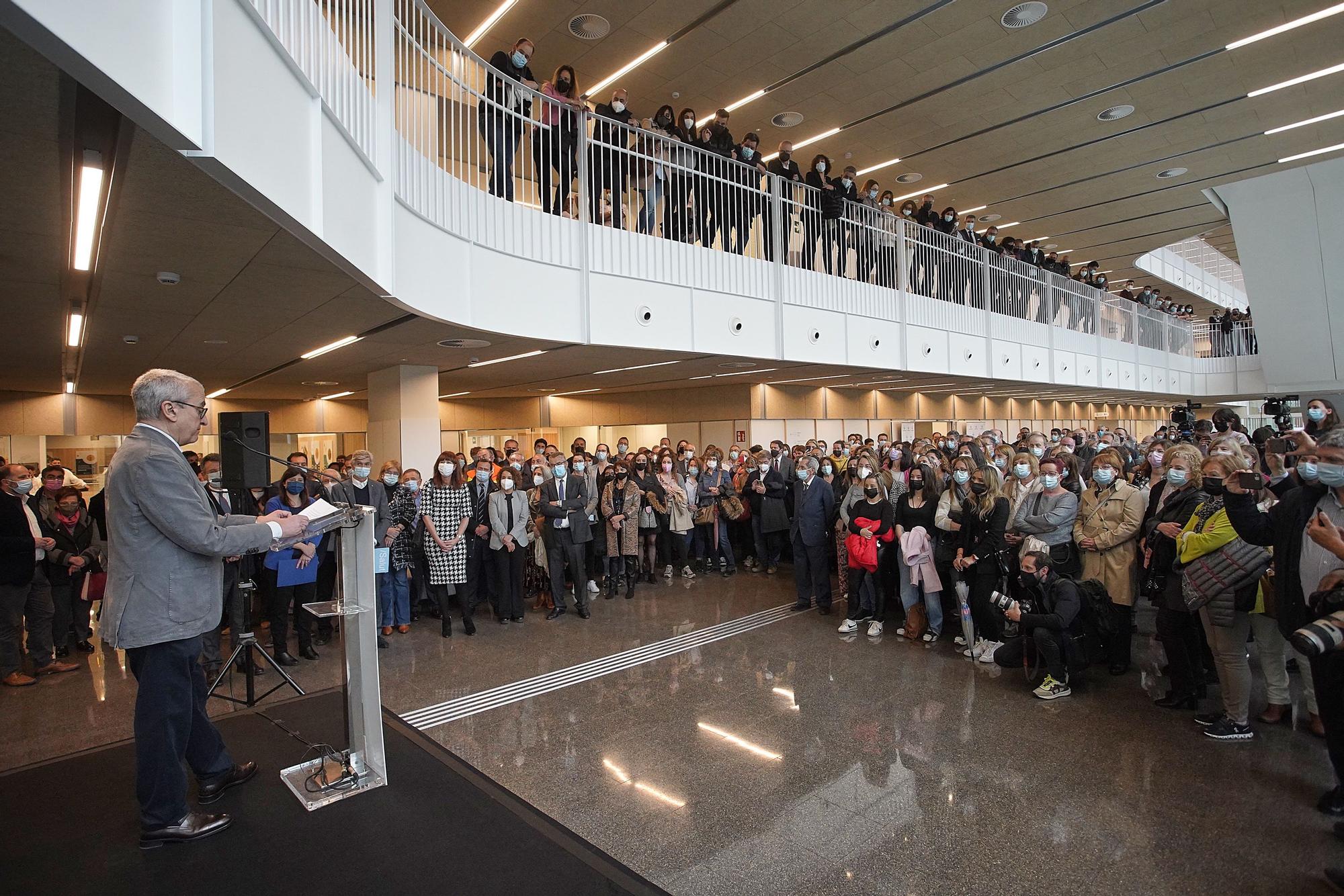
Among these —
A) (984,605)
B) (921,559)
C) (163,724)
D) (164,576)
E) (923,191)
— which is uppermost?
(923,191)

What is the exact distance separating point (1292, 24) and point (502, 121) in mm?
Answer: 10282

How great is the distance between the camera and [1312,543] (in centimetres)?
312

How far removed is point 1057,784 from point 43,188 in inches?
212

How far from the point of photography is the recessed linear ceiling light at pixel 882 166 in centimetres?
1329

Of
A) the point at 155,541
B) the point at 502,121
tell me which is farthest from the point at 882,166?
the point at 155,541

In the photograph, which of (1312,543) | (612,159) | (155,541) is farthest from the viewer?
(612,159)

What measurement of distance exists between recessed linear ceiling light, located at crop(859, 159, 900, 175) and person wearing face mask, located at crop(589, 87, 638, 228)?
6.96 meters

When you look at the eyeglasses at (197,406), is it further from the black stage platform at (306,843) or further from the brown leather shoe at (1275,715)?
the brown leather shoe at (1275,715)

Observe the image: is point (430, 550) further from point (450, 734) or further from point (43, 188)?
point (43, 188)

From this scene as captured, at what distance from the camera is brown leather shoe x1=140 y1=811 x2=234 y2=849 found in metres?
2.80

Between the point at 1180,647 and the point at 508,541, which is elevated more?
the point at 508,541

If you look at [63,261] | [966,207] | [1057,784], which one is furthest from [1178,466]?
[966,207]

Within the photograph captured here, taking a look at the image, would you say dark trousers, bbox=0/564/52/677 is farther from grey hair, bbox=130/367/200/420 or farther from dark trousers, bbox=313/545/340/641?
grey hair, bbox=130/367/200/420

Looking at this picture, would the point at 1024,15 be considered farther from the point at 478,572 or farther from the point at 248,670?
the point at 248,670
